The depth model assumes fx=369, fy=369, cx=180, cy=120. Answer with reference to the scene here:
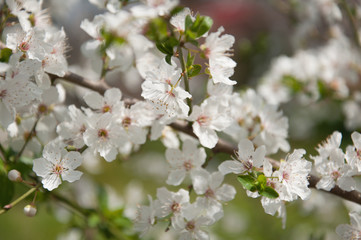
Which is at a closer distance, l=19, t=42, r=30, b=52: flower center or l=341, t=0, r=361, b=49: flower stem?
l=19, t=42, r=30, b=52: flower center

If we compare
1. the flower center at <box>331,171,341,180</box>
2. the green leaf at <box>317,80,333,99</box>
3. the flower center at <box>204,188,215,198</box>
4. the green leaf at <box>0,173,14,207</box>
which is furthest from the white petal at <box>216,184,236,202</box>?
the green leaf at <box>317,80,333,99</box>

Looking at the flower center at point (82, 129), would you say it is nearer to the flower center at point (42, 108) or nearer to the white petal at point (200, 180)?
the flower center at point (42, 108)

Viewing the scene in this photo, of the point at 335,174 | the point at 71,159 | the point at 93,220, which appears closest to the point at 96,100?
the point at 71,159

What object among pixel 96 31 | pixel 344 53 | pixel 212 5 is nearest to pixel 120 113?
pixel 96 31

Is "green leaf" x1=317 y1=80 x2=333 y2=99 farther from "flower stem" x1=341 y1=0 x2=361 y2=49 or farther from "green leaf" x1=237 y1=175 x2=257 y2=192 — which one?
"green leaf" x1=237 y1=175 x2=257 y2=192

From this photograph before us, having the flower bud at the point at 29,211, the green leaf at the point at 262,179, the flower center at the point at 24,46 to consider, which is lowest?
the flower bud at the point at 29,211

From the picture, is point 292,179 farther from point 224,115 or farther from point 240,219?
point 240,219

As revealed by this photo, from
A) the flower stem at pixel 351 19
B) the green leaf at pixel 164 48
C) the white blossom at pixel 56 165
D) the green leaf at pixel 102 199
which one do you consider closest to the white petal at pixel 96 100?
the white blossom at pixel 56 165
